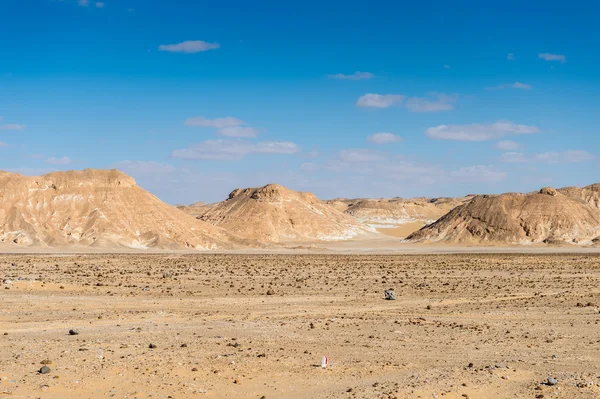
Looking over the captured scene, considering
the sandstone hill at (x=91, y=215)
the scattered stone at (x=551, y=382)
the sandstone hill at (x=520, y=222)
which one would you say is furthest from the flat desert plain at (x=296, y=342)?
the sandstone hill at (x=520, y=222)

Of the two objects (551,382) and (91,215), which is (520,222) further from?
(551,382)

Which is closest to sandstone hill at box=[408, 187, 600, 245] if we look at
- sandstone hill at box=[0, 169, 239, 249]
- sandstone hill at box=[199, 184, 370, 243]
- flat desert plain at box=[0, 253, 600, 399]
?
sandstone hill at box=[199, 184, 370, 243]

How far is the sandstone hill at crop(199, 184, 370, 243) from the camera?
5512 inches

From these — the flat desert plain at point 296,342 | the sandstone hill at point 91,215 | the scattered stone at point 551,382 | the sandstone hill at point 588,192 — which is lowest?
the flat desert plain at point 296,342

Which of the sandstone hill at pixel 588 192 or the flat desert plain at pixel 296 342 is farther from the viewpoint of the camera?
the sandstone hill at pixel 588 192

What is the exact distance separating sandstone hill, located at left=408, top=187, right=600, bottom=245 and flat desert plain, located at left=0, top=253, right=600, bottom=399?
88514 millimetres

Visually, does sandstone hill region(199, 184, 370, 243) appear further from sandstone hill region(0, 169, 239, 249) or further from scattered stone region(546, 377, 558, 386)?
scattered stone region(546, 377, 558, 386)

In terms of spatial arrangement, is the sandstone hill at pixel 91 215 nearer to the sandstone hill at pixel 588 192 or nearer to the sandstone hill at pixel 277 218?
the sandstone hill at pixel 277 218

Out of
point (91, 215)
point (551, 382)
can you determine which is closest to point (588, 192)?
point (91, 215)

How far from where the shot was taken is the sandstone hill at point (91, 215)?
9425 centimetres

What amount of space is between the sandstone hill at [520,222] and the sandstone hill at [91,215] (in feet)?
144

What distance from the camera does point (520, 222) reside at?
123 m

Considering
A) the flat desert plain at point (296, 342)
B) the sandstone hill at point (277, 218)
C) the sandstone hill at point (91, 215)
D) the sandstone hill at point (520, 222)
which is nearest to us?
the flat desert plain at point (296, 342)

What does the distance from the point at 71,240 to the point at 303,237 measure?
5902cm
